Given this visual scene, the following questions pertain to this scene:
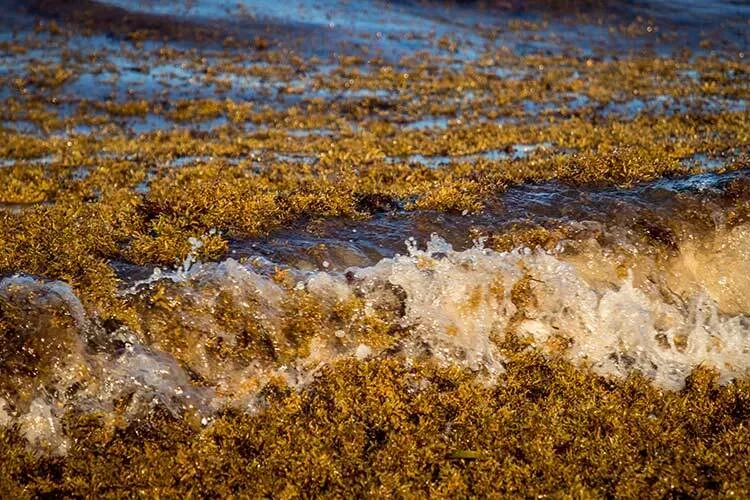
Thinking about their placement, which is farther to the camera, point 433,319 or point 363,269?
point 363,269

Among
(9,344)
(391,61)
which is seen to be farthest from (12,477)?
(391,61)

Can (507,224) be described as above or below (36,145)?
above

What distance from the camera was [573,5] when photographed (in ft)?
168

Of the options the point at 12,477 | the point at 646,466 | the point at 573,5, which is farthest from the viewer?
the point at 573,5

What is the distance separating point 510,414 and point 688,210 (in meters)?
5.29

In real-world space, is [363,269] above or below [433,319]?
above

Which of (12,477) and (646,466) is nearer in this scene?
(12,477)

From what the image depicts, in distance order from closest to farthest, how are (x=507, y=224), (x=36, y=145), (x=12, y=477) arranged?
1. (x=12, y=477)
2. (x=507, y=224)
3. (x=36, y=145)

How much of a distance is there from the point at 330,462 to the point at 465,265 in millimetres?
3550

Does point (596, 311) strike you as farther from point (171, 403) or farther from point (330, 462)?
point (171, 403)

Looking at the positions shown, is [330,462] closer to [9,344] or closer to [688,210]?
[9,344]

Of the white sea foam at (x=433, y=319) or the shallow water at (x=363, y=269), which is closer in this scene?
the white sea foam at (x=433, y=319)

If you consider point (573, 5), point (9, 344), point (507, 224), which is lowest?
point (9, 344)

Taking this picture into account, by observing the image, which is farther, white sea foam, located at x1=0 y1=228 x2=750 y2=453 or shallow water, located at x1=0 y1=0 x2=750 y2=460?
shallow water, located at x1=0 y1=0 x2=750 y2=460
